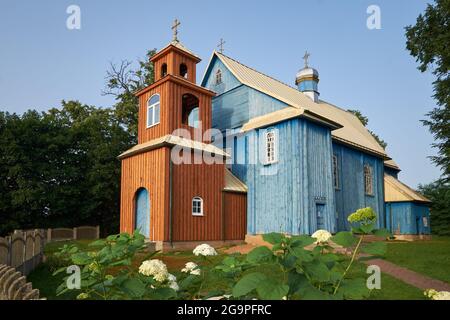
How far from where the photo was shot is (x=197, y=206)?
16.0m

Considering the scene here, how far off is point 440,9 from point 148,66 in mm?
24674

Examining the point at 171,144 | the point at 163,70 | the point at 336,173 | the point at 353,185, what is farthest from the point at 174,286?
the point at 353,185

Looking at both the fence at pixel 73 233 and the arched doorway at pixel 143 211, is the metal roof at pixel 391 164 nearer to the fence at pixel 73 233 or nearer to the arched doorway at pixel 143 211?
the arched doorway at pixel 143 211

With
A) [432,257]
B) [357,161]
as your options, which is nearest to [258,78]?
[357,161]

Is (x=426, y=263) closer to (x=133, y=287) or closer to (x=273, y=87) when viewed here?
(x=133, y=287)

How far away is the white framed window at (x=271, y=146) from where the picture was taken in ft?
54.4

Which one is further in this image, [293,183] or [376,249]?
[293,183]

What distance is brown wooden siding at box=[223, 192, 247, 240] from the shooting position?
17.0 m

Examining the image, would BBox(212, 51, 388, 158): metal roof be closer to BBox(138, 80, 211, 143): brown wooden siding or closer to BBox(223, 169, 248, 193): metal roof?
BBox(138, 80, 211, 143): brown wooden siding

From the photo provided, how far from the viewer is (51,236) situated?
82.3 feet

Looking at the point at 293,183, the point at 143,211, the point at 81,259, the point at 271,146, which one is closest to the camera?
the point at 81,259

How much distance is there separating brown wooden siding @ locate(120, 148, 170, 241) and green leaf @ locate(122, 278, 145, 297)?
12.3 metres

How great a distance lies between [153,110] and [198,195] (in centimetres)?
480

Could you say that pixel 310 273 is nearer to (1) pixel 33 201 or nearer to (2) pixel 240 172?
(2) pixel 240 172
